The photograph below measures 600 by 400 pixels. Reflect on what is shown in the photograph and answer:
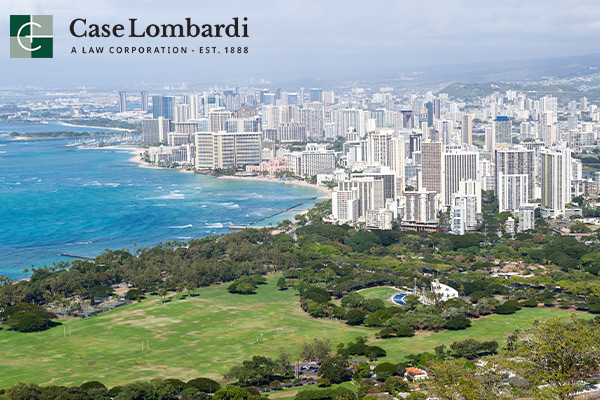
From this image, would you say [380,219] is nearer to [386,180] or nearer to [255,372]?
[386,180]

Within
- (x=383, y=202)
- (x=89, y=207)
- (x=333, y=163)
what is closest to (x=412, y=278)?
(x=383, y=202)

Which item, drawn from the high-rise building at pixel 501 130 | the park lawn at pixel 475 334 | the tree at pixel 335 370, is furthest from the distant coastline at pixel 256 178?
the tree at pixel 335 370

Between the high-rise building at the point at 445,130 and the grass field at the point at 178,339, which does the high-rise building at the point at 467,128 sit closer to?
the high-rise building at the point at 445,130

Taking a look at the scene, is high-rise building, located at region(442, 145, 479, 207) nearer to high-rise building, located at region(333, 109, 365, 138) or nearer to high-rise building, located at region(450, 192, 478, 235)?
high-rise building, located at region(450, 192, 478, 235)

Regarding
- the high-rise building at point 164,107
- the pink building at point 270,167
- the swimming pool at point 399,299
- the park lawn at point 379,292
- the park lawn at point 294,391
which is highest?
the high-rise building at point 164,107

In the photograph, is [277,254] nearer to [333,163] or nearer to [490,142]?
[333,163]

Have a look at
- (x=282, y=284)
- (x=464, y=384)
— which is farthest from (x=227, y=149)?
(x=464, y=384)

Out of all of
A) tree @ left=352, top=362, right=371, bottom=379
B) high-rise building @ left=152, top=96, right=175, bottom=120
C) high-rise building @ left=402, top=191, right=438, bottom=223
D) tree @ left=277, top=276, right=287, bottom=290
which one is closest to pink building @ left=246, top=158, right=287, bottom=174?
high-rise building @ left=402, top=191, right=438, bottom=223
